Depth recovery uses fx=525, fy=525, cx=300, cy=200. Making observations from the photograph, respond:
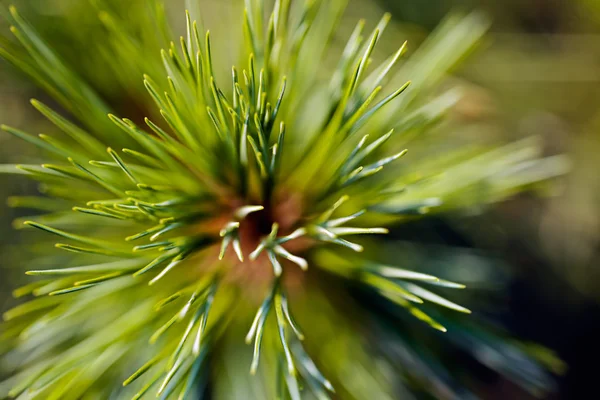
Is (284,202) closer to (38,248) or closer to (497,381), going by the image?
(38,248)

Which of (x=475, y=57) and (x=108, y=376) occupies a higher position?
(x=475, y=57)

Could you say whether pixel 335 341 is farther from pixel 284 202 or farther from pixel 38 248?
pixel 38 248

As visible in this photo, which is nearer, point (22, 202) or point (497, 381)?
point (22, 202)

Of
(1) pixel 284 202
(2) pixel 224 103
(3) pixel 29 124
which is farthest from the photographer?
(3) pixel 29 124

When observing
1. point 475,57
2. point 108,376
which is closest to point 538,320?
point 475,57

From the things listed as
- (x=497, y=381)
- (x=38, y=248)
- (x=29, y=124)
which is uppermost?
(x=29, y=124)

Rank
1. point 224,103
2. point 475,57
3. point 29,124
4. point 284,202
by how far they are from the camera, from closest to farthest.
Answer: point 224,103 < point 284,202 < point 29,124 < point 475,57
